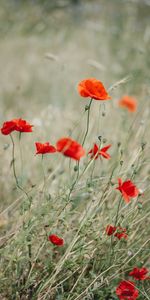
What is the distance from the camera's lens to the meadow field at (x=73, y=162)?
4.84 ft

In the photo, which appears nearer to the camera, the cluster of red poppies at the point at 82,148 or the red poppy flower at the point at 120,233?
the cluster of red poppies at the point at 82,148

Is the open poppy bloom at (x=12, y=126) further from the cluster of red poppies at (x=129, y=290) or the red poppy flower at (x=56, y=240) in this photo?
the cluster of red poppies at (x=129, y=290)

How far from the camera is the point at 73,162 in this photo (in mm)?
2693

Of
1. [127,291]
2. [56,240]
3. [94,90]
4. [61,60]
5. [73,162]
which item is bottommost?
[127,291]

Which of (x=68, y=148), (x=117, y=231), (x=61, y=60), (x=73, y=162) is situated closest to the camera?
(x=68, y=148)

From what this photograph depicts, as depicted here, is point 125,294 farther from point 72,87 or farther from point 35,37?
point 35,37

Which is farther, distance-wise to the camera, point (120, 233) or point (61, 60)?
point (61, 60)

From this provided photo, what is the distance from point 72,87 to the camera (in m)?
4.98

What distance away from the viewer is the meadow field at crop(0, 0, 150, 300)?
58.1 inches

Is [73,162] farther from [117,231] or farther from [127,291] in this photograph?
[127,291]

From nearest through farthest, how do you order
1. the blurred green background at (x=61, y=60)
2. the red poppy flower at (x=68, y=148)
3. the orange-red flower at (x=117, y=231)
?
the red poppy flower at (x=68, y=148), the orange-red flower at (x=117, y=231), the blurred green background at (x=61, y=60)

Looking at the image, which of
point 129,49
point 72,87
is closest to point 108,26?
point 129,49

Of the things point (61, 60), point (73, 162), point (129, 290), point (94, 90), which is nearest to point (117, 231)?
point (129, 290)

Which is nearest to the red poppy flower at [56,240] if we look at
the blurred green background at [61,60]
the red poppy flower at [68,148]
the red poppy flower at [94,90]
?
the red poppy flower at [68,148]
